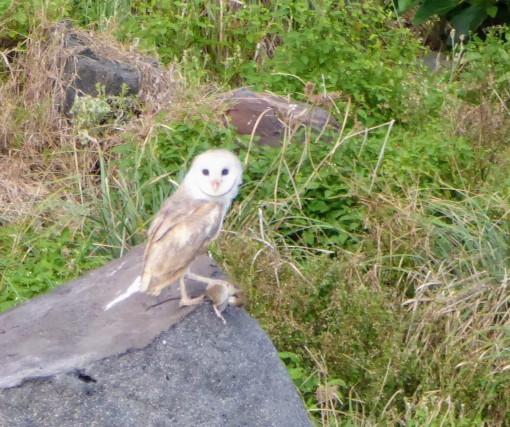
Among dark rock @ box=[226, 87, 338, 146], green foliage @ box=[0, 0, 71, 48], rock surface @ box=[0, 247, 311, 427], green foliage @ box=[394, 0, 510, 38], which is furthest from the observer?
green foliage @ box=[394, 0, 510, 38]

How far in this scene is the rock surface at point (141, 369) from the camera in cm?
379

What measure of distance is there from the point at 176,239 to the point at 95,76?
4097 mm

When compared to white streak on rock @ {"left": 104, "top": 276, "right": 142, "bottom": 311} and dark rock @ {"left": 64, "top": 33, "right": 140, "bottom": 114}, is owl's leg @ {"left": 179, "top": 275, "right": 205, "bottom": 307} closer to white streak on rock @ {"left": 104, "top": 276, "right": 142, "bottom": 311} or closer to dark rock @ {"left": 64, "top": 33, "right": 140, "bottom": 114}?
white streak on rock @ {"left": 104, "top": 276, "right": 142, "bottom": 311}

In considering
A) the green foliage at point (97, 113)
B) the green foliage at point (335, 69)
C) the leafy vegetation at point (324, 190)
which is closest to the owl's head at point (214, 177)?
the leafy vegetation at point (324, 190)

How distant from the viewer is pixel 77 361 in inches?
152

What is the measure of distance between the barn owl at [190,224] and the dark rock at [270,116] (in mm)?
2713

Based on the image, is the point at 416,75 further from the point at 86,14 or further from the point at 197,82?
the point at 86,14

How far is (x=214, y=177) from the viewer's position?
163 inches

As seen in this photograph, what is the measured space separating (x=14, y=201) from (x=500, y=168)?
10.5ft

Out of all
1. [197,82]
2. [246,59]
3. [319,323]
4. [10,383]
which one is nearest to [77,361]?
[10,383]

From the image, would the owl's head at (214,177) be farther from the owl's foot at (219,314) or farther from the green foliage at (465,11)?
the green foliage at (465,11)

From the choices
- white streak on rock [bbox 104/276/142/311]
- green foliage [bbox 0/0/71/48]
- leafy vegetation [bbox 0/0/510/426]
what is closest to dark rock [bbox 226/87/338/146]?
leafy vegetation [bbox 0/0/510/426]

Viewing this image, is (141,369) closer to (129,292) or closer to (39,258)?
(129,292)

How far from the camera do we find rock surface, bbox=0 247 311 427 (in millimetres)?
3787
